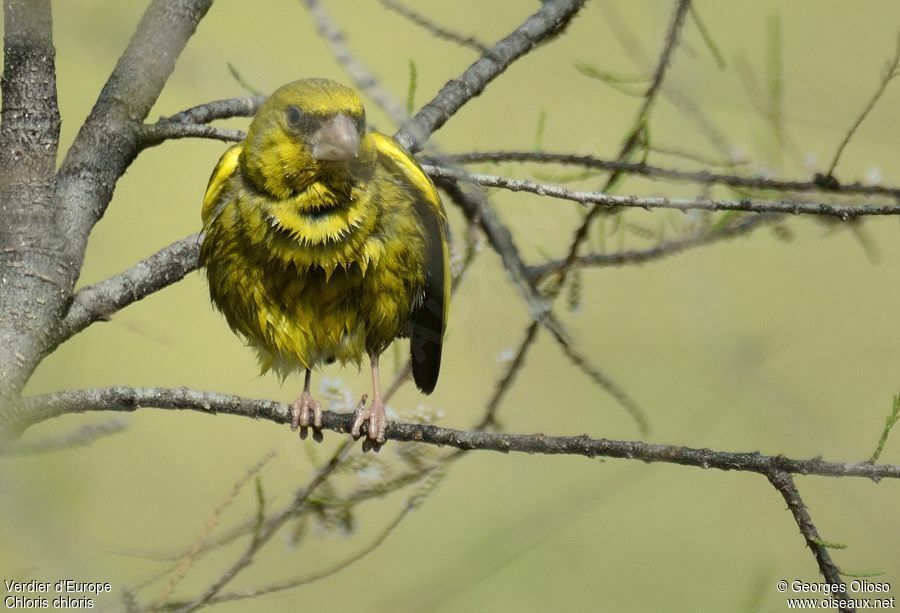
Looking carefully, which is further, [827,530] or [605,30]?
[605,30]

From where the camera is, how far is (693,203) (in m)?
2.10

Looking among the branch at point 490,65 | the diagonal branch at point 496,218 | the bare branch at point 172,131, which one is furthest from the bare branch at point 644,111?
the bare branch at point 172,131

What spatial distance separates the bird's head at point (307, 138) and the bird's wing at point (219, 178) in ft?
0.42

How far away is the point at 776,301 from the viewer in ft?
26.6

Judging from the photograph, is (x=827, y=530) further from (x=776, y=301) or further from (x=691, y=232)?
(x=691, y=232)

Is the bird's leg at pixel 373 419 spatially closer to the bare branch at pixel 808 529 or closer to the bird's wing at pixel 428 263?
the bird's wing at pixel 428 263

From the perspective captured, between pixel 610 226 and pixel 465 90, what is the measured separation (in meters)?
0.54

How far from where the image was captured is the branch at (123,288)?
7.42 ft

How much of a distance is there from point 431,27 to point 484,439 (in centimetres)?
96

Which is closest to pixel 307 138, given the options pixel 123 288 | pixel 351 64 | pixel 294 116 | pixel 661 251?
pixel 294 116

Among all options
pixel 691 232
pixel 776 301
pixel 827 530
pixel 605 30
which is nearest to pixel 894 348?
pixel 776 301

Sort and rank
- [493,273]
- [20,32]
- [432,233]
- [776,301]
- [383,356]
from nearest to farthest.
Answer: [20,32]
[493,273]
[432,233]
[383,356]
[776,301]

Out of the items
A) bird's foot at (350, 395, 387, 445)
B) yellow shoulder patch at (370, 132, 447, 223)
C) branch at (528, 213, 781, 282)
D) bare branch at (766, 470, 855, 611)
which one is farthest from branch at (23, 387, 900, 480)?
yellow shoulder patch at (370, 132, 447, 223)

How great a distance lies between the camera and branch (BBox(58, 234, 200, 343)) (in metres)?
2.26
